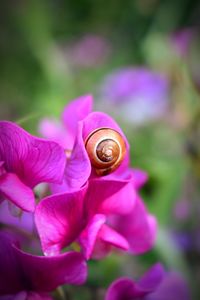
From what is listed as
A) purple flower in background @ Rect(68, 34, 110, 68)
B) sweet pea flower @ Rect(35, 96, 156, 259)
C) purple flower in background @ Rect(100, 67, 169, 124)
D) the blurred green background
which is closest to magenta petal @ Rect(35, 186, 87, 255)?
sweet pea flower @ Rect(35, 96, 156, 259)

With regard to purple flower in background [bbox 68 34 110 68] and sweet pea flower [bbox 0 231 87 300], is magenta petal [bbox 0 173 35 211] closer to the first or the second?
sweet pea flower [bbox 0 231 87 300]

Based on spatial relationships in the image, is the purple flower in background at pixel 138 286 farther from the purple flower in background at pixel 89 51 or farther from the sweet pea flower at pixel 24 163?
the purple flower in background at pixel 89 51

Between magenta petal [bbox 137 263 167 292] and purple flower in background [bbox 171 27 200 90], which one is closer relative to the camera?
magenta petal [bbox 137 263 167 292]

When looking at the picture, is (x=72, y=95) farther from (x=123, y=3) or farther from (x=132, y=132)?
(x=123, y=3)

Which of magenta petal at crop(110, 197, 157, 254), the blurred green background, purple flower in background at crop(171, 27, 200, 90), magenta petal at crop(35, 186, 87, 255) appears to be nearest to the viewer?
magenta petal at crop(35, 186, 87, 255)

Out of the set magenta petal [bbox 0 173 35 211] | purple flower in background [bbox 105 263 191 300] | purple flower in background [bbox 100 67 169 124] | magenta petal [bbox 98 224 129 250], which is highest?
purple flower in background [bbox 100 67 169 124]
